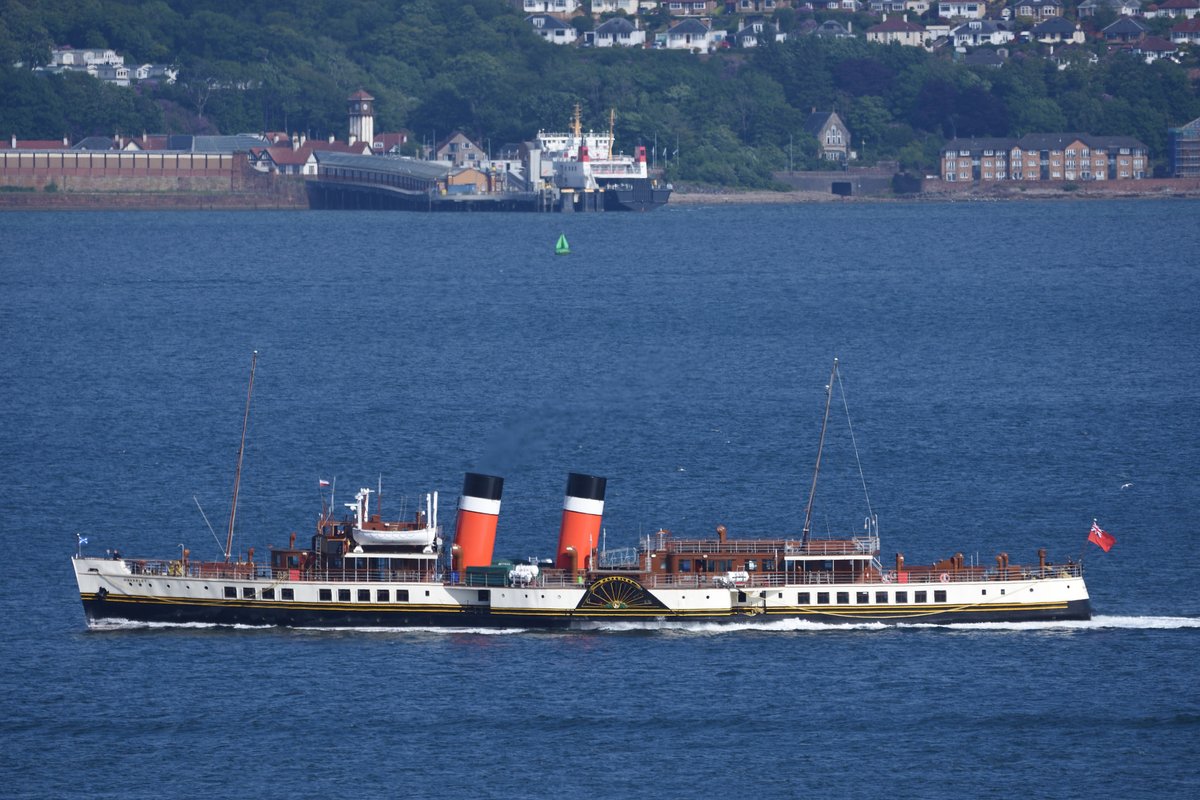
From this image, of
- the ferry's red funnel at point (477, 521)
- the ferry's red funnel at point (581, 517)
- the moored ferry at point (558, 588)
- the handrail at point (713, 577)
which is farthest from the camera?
the ferry's red funnel at point (477, 521)

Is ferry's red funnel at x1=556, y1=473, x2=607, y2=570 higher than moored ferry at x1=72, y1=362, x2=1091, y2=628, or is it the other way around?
ferry's red funnel at x1=556, y1=473, x2=607, y2=570

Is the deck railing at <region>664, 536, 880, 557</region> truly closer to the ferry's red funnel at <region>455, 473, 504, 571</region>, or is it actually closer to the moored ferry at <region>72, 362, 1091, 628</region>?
the moored ferry at <region>72, 362, 1091, 628</region>

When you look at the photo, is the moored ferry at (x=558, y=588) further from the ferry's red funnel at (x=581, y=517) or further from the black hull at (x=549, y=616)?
the ferry's red funnel at (x=581, y=517)

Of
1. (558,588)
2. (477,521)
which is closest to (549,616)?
(558,588)

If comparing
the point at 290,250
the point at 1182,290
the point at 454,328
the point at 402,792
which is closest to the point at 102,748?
the point at 402,792

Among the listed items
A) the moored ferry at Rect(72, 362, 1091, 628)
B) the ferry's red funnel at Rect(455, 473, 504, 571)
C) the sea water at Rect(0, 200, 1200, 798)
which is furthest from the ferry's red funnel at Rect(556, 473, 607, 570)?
the sea water at Rect(0, 200, 1200, 798)

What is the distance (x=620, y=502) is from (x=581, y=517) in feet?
41.3

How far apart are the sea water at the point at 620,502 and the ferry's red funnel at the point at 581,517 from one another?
1.97m

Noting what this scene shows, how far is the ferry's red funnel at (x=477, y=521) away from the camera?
50.0 meters

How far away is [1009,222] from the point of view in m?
200

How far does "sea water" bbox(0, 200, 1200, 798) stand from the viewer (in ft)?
139

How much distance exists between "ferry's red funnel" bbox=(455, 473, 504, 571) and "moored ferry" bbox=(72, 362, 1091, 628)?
628 millimetres

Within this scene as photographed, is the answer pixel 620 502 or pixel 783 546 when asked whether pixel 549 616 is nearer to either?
pixel 783 546

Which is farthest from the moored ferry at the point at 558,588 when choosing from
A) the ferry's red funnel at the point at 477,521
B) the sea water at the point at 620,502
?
the ferry's red funnel at the point at 477,521
